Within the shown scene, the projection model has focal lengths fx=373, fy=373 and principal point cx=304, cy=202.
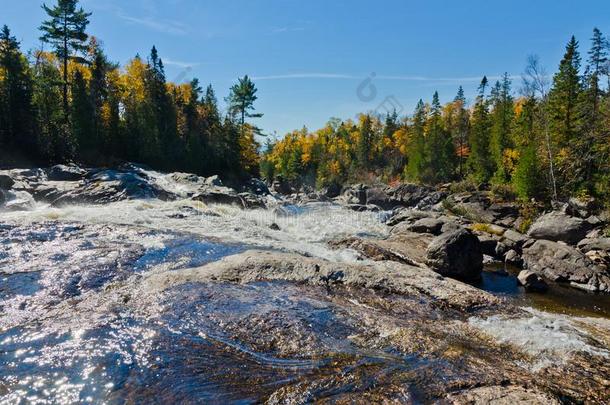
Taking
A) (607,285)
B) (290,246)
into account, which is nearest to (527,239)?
(607,285)

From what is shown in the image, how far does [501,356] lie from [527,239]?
18.9 metres

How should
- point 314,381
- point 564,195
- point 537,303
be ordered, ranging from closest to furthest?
point 314,381 → point 537,303 → point 564,195

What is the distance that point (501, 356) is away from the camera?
553 cm

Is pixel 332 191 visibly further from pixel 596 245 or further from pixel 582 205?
pixel 596 245

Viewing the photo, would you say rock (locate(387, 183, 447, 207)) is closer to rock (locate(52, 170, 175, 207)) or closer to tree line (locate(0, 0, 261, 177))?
tree line (locate(0, 0, 261, 177))

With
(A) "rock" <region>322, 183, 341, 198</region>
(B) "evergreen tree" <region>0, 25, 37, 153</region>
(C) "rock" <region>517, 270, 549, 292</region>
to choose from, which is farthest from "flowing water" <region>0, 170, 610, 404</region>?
(A) "rock" <region>322, 183, 341, 198</region>

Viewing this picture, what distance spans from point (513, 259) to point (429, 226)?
467cm

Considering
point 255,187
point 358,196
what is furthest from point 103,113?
point 358,196

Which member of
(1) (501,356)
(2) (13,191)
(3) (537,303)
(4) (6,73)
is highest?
(4) (6,73)

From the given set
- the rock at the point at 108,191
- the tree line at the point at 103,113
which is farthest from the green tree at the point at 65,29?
the rock at the point at 108,191

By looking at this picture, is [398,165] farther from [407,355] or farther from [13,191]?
[407,355]

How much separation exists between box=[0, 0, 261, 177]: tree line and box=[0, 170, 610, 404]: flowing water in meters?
33.8

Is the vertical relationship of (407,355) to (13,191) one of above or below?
below

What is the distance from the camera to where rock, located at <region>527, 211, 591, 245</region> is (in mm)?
21875
